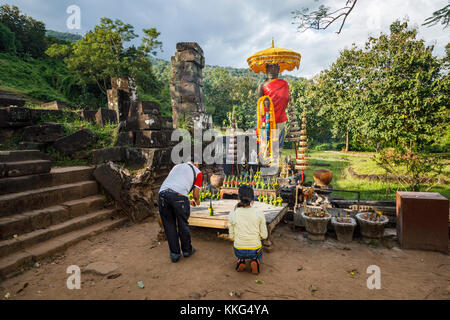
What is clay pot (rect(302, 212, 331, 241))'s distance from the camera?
16.3ft

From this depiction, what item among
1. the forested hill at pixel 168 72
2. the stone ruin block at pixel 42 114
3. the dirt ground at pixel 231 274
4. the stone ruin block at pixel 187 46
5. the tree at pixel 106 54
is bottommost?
the dirt ground at pixel 231 274

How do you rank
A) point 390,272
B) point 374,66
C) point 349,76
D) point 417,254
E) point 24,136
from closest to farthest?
1. point 390,272
2. point 417,254
3. point 24,136
4. point 374,66
5. point 349,76

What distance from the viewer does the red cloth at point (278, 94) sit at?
27.2ft

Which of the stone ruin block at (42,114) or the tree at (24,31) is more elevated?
the tree at (24,31)

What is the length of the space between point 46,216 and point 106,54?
2078 centimetres

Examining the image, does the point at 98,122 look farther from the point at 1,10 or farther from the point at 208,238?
the point at 1,10

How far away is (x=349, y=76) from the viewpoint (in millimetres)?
17109

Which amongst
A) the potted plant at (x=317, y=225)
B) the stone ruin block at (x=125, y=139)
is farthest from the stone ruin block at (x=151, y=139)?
the potted plant at (x=317, y=225)

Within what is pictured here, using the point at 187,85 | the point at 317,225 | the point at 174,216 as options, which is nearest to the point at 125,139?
the point at 187,85

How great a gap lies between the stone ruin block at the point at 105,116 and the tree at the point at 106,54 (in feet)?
49.7

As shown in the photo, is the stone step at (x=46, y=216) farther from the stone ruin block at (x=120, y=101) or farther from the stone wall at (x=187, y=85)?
the stone ruin block at (x=120, y=101)

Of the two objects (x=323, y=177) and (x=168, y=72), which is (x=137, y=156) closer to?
(x=323, y=177)

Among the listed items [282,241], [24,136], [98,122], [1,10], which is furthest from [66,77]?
[282,241]

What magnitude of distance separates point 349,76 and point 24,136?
18440mm
